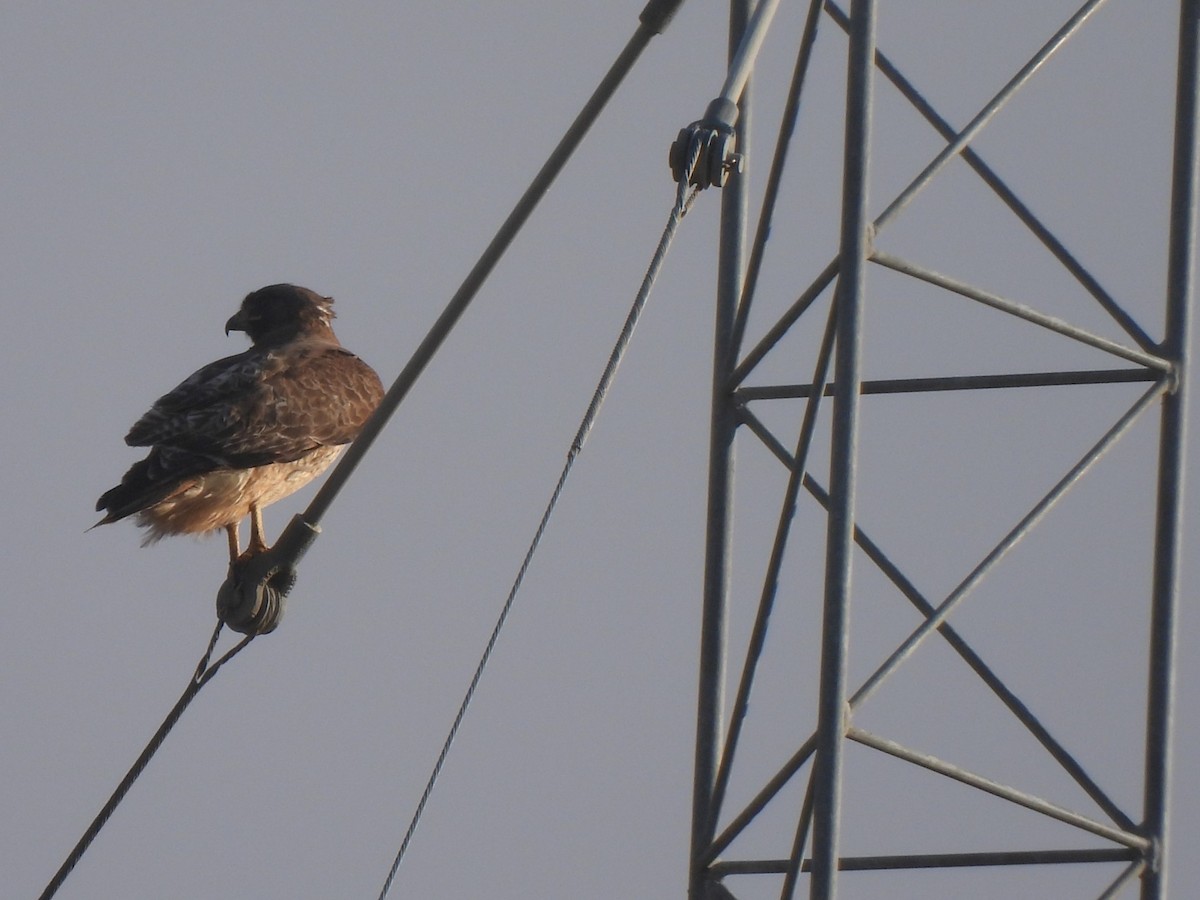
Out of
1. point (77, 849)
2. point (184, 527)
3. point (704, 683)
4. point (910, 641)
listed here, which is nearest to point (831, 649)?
point (910, 641)

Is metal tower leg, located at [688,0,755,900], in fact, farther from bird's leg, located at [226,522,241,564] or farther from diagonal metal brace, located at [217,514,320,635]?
bird's leg, located at [226,522,241,564]

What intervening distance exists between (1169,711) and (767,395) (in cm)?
168

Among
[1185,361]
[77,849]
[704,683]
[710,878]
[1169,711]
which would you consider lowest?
[77,849]

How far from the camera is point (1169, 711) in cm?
645

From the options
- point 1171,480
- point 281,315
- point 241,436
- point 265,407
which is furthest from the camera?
point 281,315

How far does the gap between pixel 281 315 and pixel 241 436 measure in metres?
1.99

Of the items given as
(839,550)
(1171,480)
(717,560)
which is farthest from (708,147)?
(1171,480)

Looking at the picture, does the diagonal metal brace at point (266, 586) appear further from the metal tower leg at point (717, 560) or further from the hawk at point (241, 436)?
the hawk at point (241, 436)

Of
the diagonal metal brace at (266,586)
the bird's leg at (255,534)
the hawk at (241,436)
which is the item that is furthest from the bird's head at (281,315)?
the diagonal metal brace at (266,586)

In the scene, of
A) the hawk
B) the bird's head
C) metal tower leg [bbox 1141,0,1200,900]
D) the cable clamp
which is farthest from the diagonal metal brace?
the bird's head

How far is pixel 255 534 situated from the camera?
930 centimetres

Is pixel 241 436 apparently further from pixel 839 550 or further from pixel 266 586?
pixel 839 550

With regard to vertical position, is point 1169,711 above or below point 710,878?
above

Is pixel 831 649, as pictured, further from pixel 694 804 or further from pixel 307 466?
pixel 307 466
